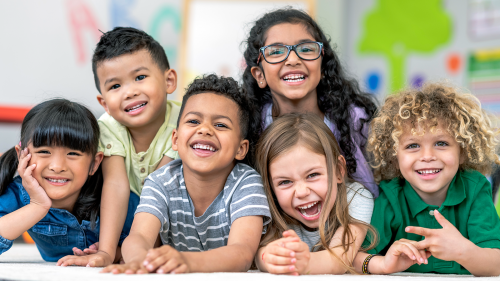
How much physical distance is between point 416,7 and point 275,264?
361cm

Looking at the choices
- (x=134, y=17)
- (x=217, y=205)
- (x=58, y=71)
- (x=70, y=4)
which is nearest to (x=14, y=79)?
(x=58, y=71)

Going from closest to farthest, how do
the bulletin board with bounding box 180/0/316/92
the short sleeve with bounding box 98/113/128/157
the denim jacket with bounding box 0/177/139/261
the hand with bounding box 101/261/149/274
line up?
1. the hand with bounding box 101/261/149/274
2. the denim jacket with bounding box 0/177/139/261
3. the short sleeve with bounding box 98/113/128/157
4. the bulletin board with bounding box 180/0/316/92

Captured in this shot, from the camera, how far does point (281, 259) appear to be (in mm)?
1164

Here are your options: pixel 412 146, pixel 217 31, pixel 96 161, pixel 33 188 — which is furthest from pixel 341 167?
A: pixel 217 31

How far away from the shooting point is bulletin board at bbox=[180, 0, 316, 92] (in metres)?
3.68

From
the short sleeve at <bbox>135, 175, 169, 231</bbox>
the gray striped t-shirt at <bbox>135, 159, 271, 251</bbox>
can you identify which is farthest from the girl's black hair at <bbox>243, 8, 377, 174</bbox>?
the short sleeve at <bbox>135, 175, 169, 231</bbox>

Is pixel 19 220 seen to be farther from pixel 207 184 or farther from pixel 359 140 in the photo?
pixel 359 140

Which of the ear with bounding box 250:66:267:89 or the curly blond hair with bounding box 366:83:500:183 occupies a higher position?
the ear with bounding box 250:66:267:89

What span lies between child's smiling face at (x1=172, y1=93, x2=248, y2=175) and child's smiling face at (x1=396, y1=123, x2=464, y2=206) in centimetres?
55

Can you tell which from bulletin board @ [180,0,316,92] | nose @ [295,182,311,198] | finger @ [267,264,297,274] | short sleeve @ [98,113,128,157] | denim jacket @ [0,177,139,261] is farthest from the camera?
bulletin board @ [180,0,316,92]

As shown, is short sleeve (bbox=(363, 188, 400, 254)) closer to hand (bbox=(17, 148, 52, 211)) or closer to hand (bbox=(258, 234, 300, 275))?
hand (bbox=(258, 234, 300, 275))

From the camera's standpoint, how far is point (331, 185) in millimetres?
1438

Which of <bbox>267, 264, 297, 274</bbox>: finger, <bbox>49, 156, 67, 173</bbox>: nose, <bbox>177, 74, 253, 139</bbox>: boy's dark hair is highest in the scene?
<bbox>177, 74, 253, 139</bbox>: boy's dark hair

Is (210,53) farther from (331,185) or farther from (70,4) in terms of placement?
(331,185)
